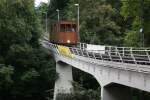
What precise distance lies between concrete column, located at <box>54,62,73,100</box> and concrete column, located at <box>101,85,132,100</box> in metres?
17.5

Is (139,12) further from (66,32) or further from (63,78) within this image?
(63,78)

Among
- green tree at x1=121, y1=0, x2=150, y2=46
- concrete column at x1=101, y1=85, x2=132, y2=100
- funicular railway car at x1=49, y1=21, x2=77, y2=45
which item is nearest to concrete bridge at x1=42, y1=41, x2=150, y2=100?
concrete column at x1=101, y1=85, x2=132, y2=100

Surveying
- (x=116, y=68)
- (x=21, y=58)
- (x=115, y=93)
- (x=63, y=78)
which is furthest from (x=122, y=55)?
(x=21, y=58)

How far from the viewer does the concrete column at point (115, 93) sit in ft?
109

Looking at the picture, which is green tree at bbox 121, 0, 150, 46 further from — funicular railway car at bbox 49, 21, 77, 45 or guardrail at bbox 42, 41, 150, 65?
funicular railway car at bbox 49, 21, 77, 45

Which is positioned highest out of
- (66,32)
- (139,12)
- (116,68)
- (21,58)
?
(139,12)

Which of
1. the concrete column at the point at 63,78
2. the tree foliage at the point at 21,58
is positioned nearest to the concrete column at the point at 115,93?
the concrete column at the point at 63,78

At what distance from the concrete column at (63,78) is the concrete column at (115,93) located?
17526mm

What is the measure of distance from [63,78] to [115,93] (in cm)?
2185

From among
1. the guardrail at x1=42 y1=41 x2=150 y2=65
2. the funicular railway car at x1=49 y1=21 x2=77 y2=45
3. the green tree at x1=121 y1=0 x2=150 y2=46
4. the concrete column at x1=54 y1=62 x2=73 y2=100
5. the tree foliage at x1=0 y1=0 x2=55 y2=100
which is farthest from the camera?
the funicular railway car at x1=49 y1=21 x2=77 y2=45

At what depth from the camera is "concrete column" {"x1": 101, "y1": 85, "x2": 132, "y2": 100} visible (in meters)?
33.2

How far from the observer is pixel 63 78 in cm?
5509

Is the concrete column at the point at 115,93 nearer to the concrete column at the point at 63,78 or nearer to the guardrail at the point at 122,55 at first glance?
the guardrail at the point at 122,55

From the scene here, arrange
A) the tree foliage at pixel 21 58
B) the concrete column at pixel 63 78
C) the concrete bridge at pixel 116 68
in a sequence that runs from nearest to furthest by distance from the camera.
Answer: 1. the concrete bridge at pixel 116 68
2. the concrete column at pixel 63 78
3. the tree foliage at pixel 21 58
